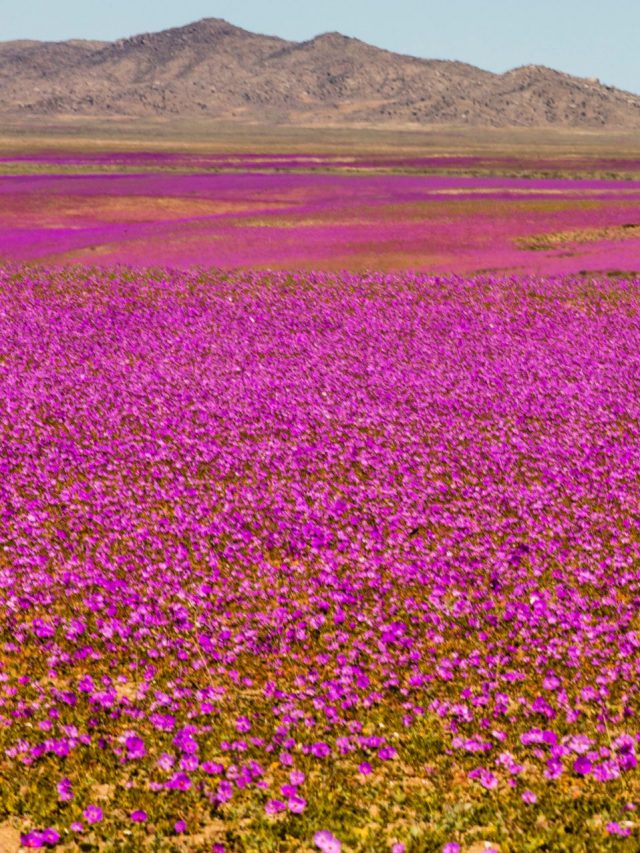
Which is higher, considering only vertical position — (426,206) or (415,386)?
(426,206)

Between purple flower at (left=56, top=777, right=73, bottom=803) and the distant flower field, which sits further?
the distant flower field

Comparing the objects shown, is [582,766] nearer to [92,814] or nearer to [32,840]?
[92,814]

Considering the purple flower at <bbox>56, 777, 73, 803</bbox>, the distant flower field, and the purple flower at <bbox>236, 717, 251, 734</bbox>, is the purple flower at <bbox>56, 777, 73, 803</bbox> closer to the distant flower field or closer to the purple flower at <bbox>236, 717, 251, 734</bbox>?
the purple flower at <bbox>236, 717, 251, 734</bbox>

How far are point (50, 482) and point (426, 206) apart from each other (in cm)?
4728

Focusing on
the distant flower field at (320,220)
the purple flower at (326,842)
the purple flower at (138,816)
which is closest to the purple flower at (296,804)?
the purple flower at (326,842)

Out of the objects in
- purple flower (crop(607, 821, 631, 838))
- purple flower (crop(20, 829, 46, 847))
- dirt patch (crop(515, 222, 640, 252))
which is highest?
dirt patch (crop(515, 222, 640, 252))

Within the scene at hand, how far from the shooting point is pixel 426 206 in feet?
193

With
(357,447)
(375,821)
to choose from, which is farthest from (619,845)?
(357,447)

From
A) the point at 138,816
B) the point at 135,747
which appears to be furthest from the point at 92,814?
the point at 135,747

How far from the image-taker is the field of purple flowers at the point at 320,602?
763cm

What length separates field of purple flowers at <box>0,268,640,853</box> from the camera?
7.63 meters

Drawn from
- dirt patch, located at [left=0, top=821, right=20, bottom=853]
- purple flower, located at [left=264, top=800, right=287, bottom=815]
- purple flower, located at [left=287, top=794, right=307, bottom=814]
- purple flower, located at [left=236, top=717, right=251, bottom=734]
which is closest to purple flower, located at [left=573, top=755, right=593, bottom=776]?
purple flower, located at [left=287, top=794, right=307, bottom=814]

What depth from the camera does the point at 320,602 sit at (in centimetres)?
1088

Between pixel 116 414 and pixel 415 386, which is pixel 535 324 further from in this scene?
pixel 116 414
